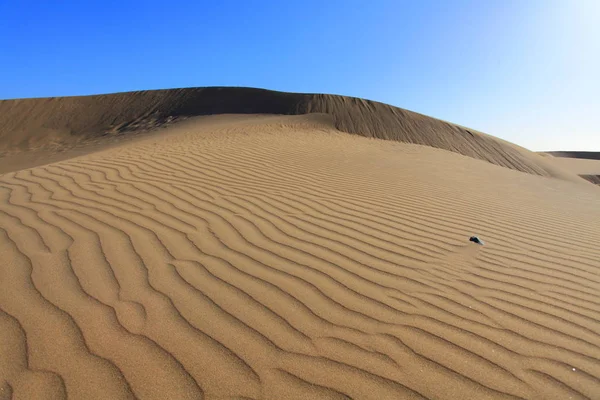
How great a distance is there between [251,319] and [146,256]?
3.49 ft

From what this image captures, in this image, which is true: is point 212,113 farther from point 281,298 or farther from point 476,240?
point 281,298

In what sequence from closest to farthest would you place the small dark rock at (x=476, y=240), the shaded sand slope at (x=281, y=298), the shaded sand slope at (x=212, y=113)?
the shaded sand slope at (x=281, y=298) < the small dark rock at (x=476, y=240) < the shaded sand slope at (x=212, y=113)

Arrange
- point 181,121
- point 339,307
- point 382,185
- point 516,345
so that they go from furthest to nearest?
point 181,121
point 382,185
point 339,307
point 516,345

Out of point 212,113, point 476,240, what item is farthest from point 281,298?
point 212,113

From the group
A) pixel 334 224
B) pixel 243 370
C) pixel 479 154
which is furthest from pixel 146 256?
pixel 479 154

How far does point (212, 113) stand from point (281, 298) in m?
22.1

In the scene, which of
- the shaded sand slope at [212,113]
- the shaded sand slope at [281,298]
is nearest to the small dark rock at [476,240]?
Answer: the shaded sand slope at [281,298]

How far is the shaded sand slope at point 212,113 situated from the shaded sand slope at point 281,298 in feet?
45.6

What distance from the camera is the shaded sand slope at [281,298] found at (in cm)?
158

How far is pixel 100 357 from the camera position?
1.62 metres

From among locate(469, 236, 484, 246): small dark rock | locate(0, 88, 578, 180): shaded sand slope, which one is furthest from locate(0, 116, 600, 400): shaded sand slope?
locate(0, 88, 578, 180): shaded sand slope

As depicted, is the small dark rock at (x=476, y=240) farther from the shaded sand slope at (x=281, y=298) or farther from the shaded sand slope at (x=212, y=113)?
the shaded sand slope at (x=212, y=113)

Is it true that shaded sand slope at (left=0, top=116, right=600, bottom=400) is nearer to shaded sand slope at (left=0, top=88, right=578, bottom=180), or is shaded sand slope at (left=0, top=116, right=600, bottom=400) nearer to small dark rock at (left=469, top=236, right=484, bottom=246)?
small dark rock at (left=469, top=236, right=484, bottom=246)

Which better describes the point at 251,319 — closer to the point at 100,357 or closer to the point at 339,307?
the point at 339,307
